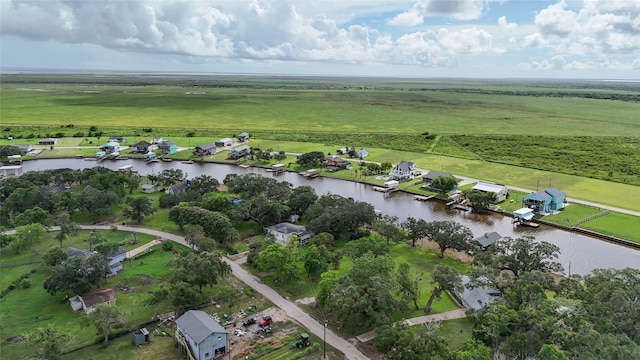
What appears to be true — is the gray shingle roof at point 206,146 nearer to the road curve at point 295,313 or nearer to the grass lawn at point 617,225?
the road curve at point 295,313

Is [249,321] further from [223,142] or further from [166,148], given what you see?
[223,142]

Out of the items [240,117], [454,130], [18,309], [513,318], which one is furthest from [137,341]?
[240,117]

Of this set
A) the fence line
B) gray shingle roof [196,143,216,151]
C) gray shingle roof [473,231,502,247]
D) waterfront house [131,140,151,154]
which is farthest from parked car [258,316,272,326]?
waterfront house [131,140,151,154]

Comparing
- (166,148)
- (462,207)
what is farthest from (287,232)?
(166,148)

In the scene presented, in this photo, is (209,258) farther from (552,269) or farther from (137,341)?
(552,269)

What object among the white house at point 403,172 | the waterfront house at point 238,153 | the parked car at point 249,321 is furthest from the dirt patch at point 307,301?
the waterfront house at point 238,153

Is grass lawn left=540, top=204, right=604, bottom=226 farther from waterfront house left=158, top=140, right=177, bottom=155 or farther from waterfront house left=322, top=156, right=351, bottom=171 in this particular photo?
waterfront house left=158, top=140, right=177, bottom=155
